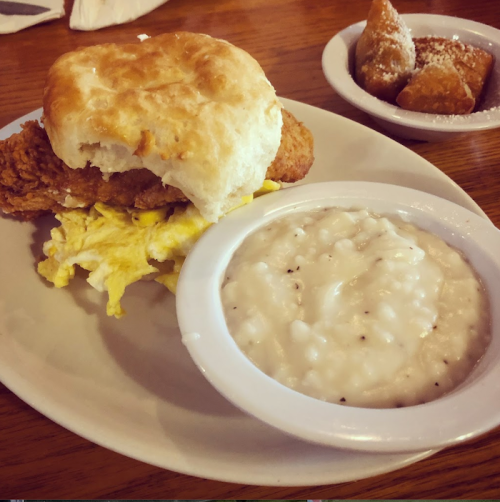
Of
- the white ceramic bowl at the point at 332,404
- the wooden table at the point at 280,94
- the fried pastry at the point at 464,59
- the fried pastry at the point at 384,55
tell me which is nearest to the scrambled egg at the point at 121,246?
the white ceramic bowl at the point at 332,404

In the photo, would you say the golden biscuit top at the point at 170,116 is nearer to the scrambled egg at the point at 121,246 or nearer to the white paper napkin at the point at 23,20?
the scrambled egg at the point at 121,246

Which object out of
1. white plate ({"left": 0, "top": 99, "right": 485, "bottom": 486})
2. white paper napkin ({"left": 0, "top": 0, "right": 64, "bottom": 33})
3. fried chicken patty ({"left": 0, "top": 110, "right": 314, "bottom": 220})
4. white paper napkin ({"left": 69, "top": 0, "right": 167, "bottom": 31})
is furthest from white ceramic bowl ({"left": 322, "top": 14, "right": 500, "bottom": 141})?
white paper napkin ({"left": 0, "top": 0, "right": 64, "bottom": 33})

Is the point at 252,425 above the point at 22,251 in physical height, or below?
below

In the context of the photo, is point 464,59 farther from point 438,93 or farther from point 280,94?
point 280,94

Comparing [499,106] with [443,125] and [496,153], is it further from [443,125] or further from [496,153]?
[443,125]

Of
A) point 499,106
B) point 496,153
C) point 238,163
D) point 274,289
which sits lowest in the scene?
point 496,153

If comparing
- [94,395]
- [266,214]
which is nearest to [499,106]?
[266,214]
